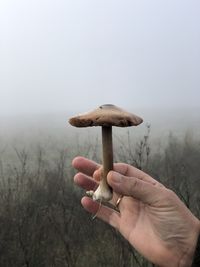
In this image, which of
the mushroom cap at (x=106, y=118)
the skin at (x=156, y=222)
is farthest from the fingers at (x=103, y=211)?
the mushroom cap at (x=106, y=118)

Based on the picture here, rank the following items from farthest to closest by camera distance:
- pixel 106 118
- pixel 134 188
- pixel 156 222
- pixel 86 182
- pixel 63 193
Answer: pixel 63 193 → pixel 86 182 → pixel 156 222 → pixel 134 188 → pixel 106 118

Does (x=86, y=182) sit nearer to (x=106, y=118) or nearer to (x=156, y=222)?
(x=156, y=222)

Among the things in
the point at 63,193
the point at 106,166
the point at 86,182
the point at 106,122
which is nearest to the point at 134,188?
the point at 106,166

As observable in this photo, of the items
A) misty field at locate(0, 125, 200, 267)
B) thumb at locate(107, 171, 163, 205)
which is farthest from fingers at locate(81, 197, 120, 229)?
misty field at locate(0, 125, 200, 267)

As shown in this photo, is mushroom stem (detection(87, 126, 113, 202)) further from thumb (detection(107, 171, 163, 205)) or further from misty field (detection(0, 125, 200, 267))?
misty field (detection(0, 125, 200, 267))

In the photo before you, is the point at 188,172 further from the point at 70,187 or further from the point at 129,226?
the point at 129,226

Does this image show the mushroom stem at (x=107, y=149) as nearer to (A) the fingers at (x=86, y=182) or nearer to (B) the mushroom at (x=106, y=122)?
(B) the mushroom at (x=106, y=122)

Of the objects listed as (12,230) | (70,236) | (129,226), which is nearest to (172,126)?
(70,236)
